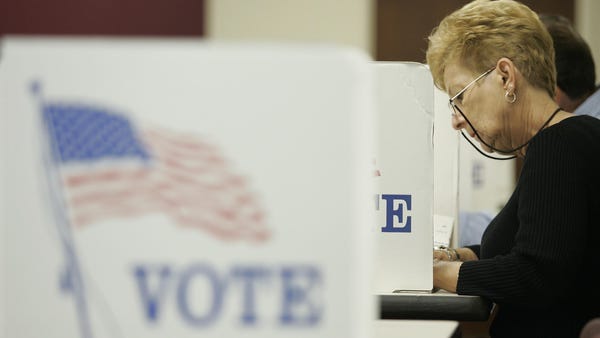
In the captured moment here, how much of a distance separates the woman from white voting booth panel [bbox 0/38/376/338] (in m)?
0.83

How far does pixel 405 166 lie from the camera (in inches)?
60.1

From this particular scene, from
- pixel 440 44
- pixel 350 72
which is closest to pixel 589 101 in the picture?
pixel 440 44

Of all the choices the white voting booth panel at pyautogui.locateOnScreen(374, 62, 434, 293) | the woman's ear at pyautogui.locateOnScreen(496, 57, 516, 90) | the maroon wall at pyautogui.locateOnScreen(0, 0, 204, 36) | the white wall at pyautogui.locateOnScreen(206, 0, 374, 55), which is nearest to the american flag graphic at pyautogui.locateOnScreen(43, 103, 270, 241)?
the white voting booth panel at pyautogui.locateOnScreen(374, 62, 434, 293)

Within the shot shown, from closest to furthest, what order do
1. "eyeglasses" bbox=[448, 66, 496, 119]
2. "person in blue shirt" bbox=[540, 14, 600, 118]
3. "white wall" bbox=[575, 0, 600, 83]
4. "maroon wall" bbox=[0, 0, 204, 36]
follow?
"eyeglasses" bbox=[448, 66, 496, 119] → "person in blue shirt" bbox=[540, 14, 600, 118] → "maroon wall" bbox=[0, 0, 204, 36] → "white wall" bbox=[575, 0, 600, 83]

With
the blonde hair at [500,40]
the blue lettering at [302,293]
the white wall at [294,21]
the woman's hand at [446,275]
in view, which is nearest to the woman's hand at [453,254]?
the woman's hand at [446,275]

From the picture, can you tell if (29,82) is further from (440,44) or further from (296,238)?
(440,44)

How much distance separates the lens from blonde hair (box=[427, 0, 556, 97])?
65.9 inches

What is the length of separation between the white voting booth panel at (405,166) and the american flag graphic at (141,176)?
819mm

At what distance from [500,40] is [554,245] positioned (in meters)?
0.42

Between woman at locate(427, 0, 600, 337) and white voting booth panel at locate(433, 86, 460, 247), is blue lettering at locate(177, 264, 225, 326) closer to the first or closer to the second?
woman at locate(427, 0, 600, 337)

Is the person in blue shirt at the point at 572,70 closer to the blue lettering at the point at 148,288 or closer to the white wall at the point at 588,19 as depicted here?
the blue lettering at the point at 148,288

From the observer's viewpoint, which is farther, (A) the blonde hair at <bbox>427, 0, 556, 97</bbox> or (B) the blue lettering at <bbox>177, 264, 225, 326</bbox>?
(A) the blonde hair at <bbox>427, 0, 556, 97</bbox>

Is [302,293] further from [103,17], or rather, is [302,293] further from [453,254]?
[103,17]

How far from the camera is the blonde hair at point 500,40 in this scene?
1675 millimetres
